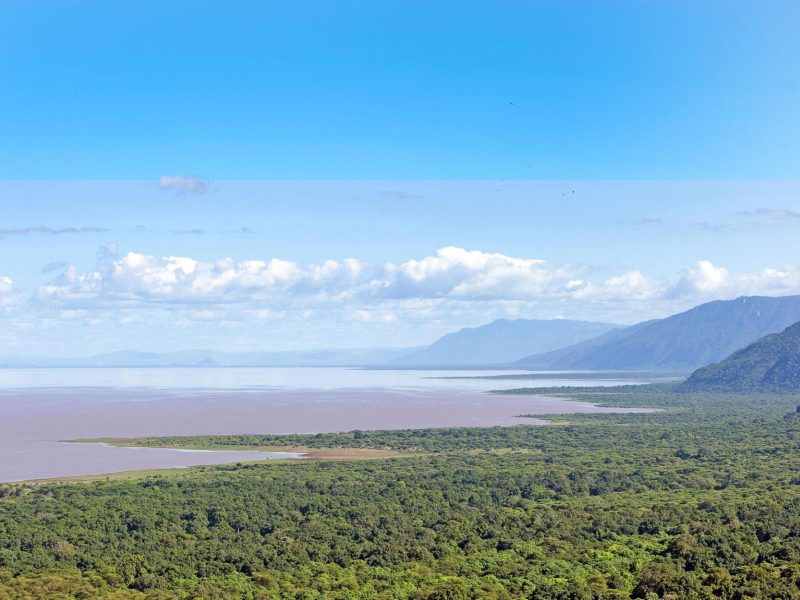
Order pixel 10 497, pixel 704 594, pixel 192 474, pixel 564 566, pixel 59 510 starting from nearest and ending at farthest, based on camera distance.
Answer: pixel 704 594, pixel 564 566, pixel 59 510, pixel 10 497, pixel 192 474

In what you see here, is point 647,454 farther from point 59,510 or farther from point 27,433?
point 27,433

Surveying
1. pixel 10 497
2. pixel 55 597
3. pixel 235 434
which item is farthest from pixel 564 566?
pixel 235 434

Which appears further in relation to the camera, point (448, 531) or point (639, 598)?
point (448, 531)

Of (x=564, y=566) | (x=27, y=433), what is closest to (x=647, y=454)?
(x=564, y=566)

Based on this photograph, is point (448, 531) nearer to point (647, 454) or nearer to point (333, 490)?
point (333, 490)

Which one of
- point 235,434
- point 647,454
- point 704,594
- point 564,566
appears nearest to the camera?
point 704,594

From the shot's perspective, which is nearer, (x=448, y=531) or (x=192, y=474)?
(x=448, y=531)
